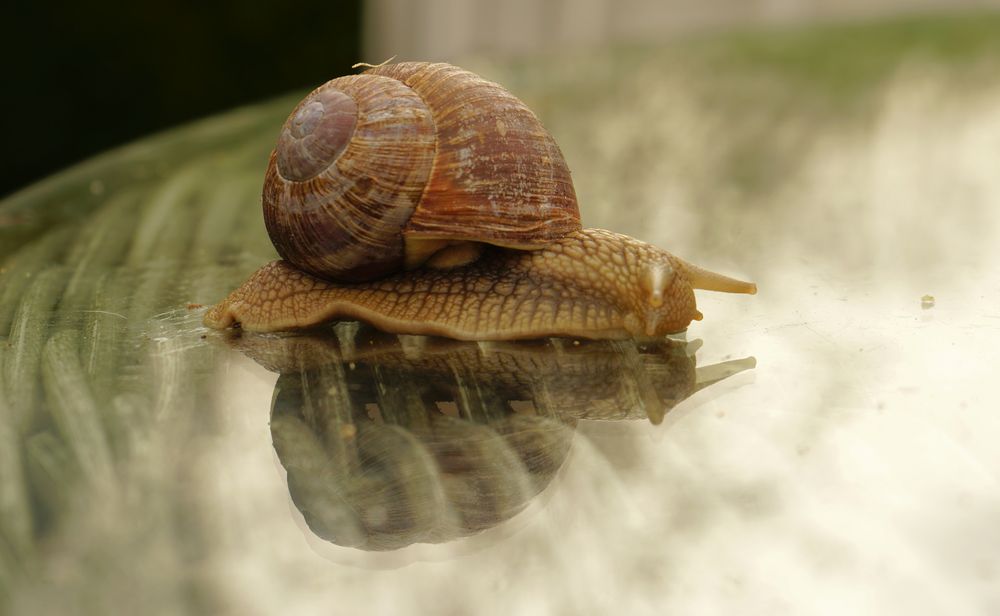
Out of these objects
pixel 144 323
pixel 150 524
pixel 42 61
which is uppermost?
pixel 150 524

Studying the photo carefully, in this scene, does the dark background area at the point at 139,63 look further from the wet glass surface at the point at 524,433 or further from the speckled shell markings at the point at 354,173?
the speckled shell markings at the point at 354,173

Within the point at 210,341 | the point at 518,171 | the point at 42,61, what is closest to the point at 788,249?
the point at 518,171

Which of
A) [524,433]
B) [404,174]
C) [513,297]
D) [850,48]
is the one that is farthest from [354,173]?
[850,48]

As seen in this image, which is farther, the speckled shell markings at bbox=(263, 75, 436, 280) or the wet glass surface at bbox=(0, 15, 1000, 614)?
the speckled shell markings at bbox=(263, 75, 436, 280)

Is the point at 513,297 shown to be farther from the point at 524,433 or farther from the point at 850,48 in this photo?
the point at 850,48

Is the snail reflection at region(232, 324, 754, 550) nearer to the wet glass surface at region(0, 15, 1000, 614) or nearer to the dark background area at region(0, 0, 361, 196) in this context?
the wet glass surface at region(0, 15, 1000, 614)

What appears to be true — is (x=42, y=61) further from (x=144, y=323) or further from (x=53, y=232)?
(x=144, y=323)

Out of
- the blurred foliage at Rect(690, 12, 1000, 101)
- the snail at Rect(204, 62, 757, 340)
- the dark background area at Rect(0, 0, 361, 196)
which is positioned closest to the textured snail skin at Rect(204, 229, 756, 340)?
the snail at Rect(204, 62, 757, 340)
